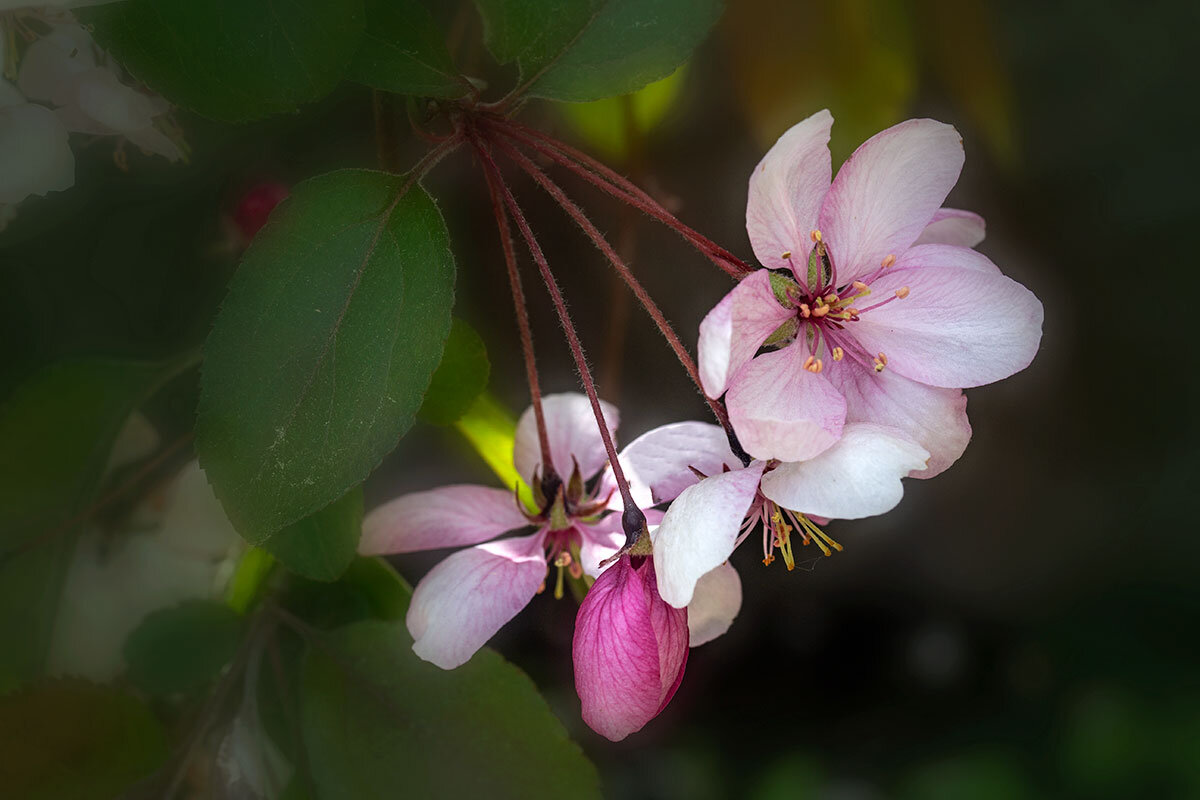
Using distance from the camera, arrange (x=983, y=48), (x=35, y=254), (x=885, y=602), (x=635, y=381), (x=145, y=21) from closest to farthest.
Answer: (x=145, y=21) < (x=35, y=254) < (x=983, y=48) < (x=635, y=381) < (x=885, y=602)

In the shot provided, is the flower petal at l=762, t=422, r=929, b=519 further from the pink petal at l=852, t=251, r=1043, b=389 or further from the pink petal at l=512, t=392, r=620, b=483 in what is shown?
the pink petal at l=512, t=392, r=620, b=483

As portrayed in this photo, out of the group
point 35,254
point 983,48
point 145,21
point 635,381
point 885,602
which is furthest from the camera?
point 885,602

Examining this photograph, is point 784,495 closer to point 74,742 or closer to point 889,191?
point 889,191

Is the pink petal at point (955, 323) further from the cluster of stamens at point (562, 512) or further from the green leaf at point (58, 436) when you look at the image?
the green leaf at point (58, 436)

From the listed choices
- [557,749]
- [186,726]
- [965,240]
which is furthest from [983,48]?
[186,726]

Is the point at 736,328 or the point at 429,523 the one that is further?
the point at 429,523

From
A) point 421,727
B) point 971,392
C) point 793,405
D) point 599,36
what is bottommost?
point 971,392

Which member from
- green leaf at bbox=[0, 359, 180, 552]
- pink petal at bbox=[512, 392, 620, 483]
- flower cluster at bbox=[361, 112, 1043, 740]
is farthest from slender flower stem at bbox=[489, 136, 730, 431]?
green leaf at bbox=[0, 359, 180, 552]

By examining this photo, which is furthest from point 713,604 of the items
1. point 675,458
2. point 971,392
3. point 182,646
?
point 971,392

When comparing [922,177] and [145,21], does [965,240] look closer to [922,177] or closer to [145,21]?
[922,177]
